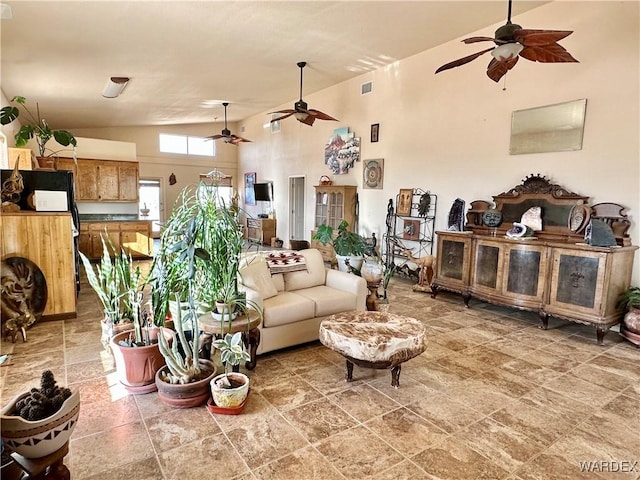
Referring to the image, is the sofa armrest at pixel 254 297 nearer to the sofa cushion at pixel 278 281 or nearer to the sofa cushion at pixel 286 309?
the sofa cushion at pixel 286 309

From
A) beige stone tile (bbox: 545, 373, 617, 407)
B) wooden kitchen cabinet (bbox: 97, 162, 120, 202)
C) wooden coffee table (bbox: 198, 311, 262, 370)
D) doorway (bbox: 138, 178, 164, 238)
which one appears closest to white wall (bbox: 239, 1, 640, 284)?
beige stone tile (bbox: 545, 373, 617, 407)

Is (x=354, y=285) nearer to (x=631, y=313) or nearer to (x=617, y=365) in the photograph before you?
(x=617, y=365)

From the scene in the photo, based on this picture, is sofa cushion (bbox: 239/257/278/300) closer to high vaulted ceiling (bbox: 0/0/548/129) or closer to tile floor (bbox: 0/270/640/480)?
tile floor (bbox: 0/270/640/480)

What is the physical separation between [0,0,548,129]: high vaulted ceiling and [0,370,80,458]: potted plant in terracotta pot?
11.5ft

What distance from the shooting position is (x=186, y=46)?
4.77m

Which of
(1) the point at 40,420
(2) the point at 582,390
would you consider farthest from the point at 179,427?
(2) the point at 582,390

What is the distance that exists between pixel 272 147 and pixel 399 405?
8903mm

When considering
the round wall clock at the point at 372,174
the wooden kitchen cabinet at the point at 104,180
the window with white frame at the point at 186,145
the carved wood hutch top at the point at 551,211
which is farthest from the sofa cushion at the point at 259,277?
the window with white frame at the point at 186,145

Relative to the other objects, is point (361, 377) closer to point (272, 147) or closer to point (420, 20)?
point (420, 20)

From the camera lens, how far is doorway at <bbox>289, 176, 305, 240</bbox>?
9.63 meters

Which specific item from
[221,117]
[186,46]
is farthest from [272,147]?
[186,46]

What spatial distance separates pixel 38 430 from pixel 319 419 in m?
1.50

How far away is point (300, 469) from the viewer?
75.3 inches

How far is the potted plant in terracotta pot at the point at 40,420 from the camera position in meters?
1.38
